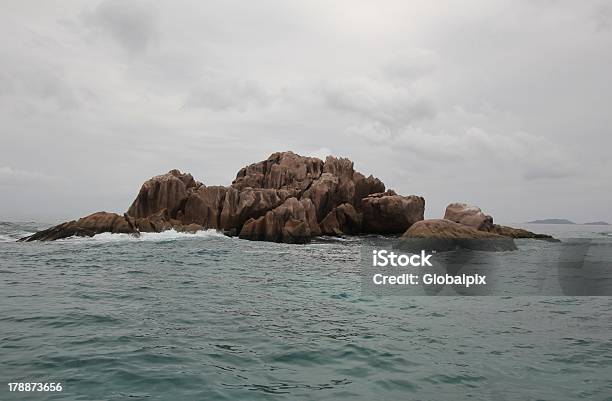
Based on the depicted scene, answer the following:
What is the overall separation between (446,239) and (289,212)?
66.7ft

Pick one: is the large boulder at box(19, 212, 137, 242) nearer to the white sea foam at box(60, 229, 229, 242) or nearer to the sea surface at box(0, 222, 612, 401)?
the white sea foam at box(60, 229, 229, 242)

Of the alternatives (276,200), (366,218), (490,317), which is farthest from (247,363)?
(366,218)

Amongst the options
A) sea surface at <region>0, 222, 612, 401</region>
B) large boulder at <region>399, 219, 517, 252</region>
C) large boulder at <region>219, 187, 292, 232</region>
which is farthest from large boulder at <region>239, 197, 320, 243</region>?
sea surface at <region>0, 222, 612, 401</region>

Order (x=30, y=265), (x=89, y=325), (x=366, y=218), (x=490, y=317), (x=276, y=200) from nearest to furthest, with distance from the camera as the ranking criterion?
(x=89, y=325)
(x=490, y=317)
(x=30, y=265)
(x=276, y=200)
(x=366, y=218)

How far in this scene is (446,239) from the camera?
42.4 m

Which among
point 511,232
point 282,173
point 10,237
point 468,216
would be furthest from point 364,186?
point 10,237

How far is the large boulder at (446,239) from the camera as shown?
4166cm

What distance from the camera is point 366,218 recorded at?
6438cm

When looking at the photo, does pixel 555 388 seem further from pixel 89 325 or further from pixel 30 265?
pixel 30 265

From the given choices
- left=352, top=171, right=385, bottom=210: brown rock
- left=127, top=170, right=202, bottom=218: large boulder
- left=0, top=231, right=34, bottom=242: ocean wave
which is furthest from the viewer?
left=352, top=171, right=385, bottom=210: brown rock

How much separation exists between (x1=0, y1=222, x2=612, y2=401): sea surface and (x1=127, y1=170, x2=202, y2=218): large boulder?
38865mm

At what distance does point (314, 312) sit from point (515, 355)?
6.14 metres

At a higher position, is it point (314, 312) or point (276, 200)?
point (276, 200)

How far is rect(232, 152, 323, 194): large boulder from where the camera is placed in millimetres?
70325
